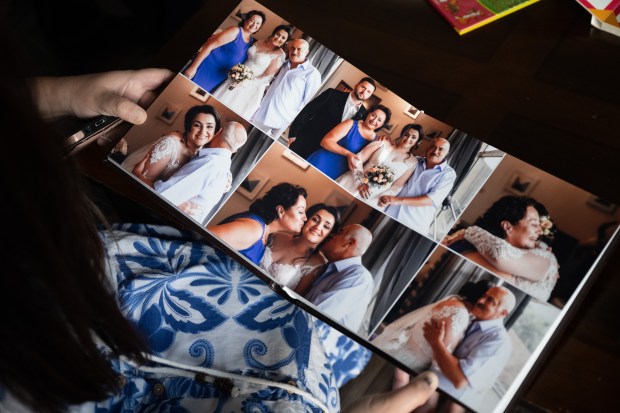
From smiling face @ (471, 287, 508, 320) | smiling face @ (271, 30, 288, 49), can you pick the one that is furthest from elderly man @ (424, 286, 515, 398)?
smiling face @ (271, 30, 288, 49)

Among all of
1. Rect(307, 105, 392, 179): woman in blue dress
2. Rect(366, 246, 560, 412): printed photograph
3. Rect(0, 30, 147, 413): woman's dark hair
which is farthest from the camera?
Rect(307, 105, 392, 179): woman in blue dress

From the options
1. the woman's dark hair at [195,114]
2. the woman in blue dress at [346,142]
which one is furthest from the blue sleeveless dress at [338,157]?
the woman's dark hair at [195,114]

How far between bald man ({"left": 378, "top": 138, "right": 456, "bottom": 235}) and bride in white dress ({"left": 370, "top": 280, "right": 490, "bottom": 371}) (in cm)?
7

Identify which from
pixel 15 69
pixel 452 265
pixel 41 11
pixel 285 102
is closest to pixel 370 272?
Result: pixel 452 265

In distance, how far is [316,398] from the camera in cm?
54

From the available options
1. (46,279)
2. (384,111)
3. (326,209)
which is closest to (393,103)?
(384,111)

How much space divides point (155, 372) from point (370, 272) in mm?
212

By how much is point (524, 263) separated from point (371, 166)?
158 millimetres

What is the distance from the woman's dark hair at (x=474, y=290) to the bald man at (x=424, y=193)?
6 cm

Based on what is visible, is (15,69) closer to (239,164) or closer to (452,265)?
(239,164)

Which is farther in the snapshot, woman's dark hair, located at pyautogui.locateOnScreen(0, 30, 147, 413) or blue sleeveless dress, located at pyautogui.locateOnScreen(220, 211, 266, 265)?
blue sleeveless dress, located at pyautogui.locateOnScreen(220, 211, 266, 265)

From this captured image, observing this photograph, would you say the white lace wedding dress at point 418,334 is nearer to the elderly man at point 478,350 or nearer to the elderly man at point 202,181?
the elderly man at point 478,350

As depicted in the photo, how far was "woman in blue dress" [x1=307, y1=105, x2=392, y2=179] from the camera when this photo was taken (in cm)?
56

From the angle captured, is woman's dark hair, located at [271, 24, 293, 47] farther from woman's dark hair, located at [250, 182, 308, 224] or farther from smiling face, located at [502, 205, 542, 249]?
smiling face, located at [502, 205, 542, 249]
